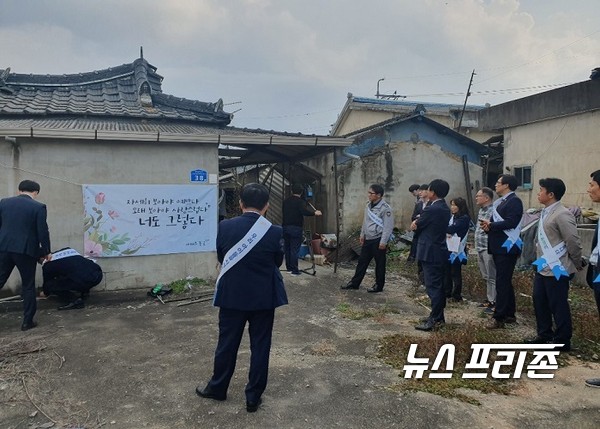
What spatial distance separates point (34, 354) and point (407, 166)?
33.8 ft

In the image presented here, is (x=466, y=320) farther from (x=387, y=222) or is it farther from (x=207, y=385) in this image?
(x=207, y=385)

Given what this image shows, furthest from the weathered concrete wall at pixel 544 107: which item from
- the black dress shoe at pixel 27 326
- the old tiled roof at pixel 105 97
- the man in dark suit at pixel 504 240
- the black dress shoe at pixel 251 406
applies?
the black dress shoe at pixel 27 326

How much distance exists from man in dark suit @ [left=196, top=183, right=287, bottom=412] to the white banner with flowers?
392 cm

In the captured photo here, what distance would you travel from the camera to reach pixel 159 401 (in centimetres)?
341

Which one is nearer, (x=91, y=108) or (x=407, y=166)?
(x=91, y=108)

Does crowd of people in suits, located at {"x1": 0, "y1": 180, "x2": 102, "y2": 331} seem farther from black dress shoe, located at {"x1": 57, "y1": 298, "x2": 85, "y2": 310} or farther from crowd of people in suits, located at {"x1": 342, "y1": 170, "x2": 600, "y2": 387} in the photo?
crowd of people in suits, located at {"x1": 342, "y1": 170, "x2": 600, "y2": 387}

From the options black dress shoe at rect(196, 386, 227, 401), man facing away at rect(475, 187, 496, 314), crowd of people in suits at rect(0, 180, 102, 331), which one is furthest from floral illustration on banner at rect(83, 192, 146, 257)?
man facing away at rect(475, 187, 496, 314)

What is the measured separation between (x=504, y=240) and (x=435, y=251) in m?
0.84

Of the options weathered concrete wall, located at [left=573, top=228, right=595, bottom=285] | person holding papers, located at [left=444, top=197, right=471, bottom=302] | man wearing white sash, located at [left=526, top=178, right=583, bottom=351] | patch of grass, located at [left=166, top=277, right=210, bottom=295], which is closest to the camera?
man wearing white sash, located at [left=526, top=178, right=583, bottom=351]

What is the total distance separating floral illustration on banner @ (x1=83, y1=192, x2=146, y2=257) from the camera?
21.5 ft

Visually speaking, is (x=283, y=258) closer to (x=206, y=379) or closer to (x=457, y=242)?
(x=206, y=379)

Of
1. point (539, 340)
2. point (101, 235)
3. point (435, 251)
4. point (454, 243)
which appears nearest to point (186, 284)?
point (101, 235)

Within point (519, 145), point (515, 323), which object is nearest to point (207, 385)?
point (515, 323)

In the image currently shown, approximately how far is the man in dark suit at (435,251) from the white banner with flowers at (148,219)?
12.2 feet
